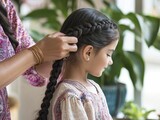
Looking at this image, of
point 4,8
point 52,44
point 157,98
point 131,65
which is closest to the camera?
point 52,44

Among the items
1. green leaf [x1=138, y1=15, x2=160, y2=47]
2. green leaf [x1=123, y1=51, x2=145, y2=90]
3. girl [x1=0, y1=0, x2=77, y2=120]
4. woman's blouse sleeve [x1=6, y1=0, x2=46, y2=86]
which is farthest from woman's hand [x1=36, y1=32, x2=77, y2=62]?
green leaf [x1=123, y1=51, x2=145, y2=90]

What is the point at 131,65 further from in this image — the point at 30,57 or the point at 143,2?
the point at 30,57

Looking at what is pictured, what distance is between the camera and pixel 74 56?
84 cm

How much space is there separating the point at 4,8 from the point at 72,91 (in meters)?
0.29

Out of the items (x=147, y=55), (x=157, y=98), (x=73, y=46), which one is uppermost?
(x=73, y=46)

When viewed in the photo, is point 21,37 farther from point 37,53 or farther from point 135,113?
point 135,113

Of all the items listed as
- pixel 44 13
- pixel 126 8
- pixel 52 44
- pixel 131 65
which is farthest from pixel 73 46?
pixel 126 8

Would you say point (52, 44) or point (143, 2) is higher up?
point (52, 44)

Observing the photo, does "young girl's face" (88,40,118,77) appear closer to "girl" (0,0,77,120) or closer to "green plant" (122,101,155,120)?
"girl" (0,0,77,120)

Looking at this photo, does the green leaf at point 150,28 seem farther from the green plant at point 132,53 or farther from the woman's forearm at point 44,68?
the woman's forearm at point 44,68

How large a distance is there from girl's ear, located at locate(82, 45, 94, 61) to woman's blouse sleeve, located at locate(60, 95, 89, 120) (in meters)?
0.11

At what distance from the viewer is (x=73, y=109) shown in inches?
30.2

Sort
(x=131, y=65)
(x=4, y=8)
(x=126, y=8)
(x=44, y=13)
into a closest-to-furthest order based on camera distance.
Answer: (x=4, y=8)
(x=131, y=65)
(x=44, y=13)
(x=126, y=8)

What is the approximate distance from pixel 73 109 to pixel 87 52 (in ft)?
0.47
